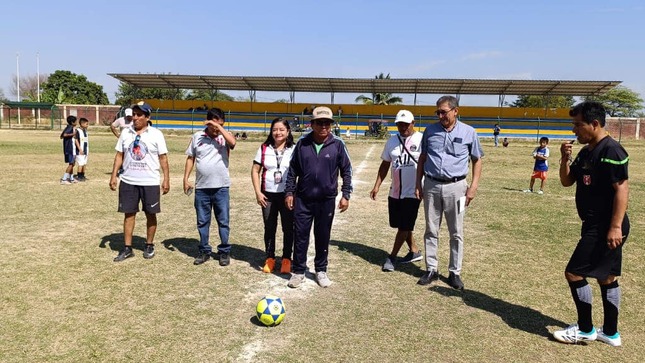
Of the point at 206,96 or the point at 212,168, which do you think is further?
the point at 206,96

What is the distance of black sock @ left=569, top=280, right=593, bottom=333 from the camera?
3.96 metres

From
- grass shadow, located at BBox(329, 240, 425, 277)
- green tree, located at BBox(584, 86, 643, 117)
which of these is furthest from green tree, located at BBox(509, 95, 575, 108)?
grass shadow, located at BBox(329, 240, 425, 277)

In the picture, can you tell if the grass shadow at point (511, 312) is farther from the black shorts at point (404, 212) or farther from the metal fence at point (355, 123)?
the metal fence at point (355, 123)

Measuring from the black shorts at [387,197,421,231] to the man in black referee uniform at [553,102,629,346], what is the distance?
2065mm

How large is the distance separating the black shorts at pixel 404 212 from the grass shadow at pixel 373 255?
508mm

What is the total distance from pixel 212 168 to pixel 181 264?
125 centimetres

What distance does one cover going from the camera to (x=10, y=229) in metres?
7.39

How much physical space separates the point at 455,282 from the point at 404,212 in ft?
3.46

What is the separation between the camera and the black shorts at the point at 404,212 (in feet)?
19.1

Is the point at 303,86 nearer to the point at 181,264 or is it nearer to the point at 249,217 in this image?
the point at 249,217

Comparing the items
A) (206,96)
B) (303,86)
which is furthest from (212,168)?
(206,96)

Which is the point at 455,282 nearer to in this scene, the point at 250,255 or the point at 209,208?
the point at 250,255

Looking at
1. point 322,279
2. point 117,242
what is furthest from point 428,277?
point 117,242

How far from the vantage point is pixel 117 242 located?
6.84m
